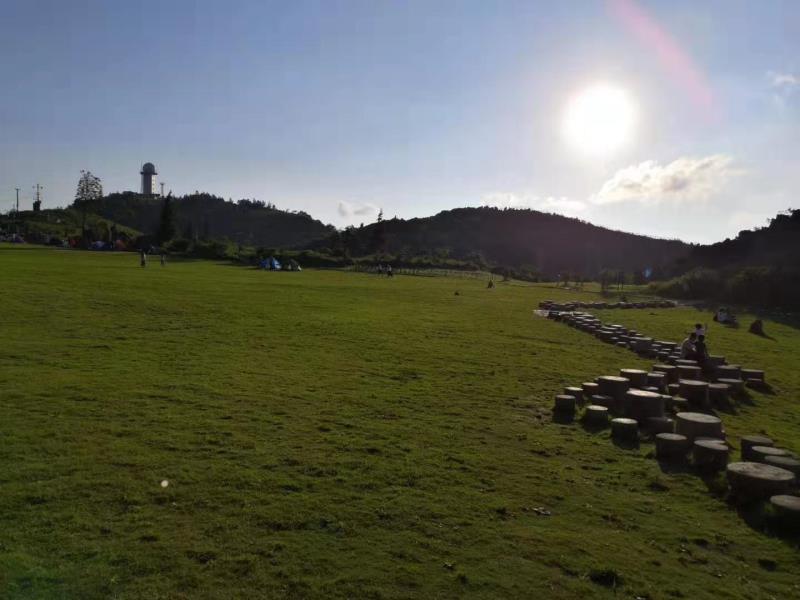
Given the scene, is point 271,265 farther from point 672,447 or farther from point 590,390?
point 672,447

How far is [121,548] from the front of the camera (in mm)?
6211

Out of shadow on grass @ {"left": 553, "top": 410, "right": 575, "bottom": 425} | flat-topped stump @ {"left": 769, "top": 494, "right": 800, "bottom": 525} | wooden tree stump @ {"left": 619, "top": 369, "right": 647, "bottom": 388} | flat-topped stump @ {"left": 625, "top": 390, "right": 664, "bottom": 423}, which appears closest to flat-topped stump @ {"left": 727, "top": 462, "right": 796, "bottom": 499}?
flat-topped stump @ {"left": 769, "top": 494, "right": 800, "bottom": 525}

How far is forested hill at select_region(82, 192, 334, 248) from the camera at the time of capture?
527 ft

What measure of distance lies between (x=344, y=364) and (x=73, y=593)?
1137 centimetres

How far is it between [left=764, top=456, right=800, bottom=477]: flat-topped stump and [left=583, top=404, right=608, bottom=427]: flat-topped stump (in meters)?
3.34

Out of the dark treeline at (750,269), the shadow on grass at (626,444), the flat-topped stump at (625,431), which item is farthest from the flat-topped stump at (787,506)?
the dark treeline at (750,269)

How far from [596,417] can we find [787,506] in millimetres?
4694

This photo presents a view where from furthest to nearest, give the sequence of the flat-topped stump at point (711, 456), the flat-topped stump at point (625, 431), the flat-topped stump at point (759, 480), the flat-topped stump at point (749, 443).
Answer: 1. the flat-topped stump at point (625, 431)
2. the flat-topped stump at point (749, 443)
3. the flat-topped stump at point (711, 456)
4. the flat-topped stump at point (759, 480)

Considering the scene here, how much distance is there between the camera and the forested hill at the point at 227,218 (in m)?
161

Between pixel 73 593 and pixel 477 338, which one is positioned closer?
pixel 73 593

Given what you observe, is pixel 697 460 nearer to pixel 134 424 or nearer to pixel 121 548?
pixel 121 548

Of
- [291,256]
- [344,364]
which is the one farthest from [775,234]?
[344,364]

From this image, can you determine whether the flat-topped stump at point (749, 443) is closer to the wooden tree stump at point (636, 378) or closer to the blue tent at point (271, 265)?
the wooden tree stump at point (636, 378)

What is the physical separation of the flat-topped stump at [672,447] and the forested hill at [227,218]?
487 feet
